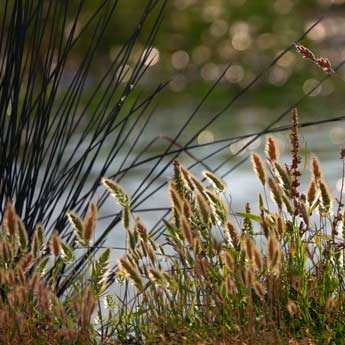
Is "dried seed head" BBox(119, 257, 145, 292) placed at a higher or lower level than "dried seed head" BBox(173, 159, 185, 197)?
lower

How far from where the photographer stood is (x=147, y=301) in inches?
107

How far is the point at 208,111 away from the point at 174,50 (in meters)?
2.31

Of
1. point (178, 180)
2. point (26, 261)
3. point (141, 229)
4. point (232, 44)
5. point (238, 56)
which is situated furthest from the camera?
point (232, 44)

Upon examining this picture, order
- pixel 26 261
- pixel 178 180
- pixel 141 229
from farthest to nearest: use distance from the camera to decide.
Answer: pixel 178 180
pixel 141 229
pixel 26 261

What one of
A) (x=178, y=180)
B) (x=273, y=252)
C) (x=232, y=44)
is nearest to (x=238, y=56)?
(x=232, y=44)

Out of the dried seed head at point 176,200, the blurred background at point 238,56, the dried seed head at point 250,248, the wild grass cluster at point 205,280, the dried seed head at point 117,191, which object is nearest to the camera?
the dried seed head at point 250,248

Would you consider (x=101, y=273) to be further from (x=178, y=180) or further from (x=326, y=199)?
(x=326, y=199)

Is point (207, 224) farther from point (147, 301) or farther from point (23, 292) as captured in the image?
point (23, 292)

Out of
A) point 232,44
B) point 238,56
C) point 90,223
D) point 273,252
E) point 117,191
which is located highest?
point 232,44

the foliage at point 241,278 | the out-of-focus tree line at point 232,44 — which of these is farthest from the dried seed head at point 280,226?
the out-of-focus tree line at point 232,44

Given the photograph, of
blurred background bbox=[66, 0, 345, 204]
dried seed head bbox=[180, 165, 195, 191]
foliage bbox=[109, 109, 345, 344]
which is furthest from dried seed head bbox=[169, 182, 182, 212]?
blurred background bbox=[66, 0, 345, 204]

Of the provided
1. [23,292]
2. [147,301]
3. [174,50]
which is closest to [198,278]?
[147,301]

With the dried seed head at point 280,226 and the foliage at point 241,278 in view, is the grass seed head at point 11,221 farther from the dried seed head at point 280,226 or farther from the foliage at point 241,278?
the dried seed head at point 280,226

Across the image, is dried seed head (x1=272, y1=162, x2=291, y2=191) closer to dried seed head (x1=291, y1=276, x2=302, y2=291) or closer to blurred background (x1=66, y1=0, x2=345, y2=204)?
dried seed head (x1=291, y1=276, x2=302, y2=291)
